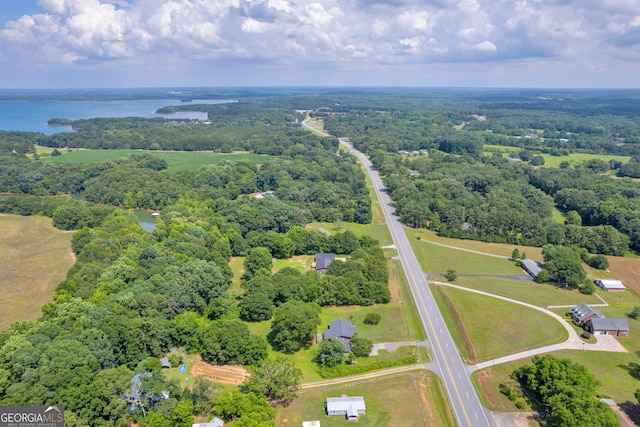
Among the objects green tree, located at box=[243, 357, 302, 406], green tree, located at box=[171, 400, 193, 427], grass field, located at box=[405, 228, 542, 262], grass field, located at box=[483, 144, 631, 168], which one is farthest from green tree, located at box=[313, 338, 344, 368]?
grass field, located at box=[483, 144, 631, 168]

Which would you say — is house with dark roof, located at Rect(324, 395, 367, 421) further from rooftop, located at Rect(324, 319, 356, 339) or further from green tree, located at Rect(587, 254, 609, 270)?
green tree, located at Rect(587, 254, 609, 270)

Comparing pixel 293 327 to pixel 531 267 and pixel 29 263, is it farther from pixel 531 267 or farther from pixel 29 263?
pixel 29 263

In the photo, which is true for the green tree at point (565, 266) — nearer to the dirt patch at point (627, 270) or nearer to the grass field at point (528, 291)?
the grass field at point (528, 291)

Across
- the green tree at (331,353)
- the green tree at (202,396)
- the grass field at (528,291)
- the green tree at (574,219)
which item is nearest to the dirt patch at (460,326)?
the grass field at (528,291)

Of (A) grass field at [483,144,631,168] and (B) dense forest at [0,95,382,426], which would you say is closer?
(B) dense forest at [0,95,382,426]

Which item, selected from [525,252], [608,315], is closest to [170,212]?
[525,252]

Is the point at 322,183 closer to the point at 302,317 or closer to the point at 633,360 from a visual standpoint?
the point at 302,317
